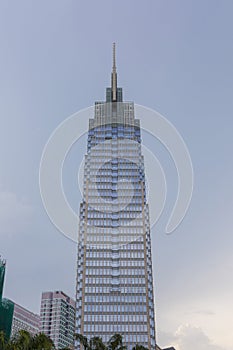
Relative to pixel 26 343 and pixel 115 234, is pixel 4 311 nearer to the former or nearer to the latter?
pixel 115 234

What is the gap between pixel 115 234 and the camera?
121 metres

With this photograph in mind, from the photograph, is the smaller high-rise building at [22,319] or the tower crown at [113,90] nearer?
the tower crown at [113,90]

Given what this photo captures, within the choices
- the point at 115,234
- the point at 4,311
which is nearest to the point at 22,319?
the point at 115,234

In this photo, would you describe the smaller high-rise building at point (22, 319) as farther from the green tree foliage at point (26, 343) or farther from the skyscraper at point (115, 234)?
the green tree foliage at point (26, 343)

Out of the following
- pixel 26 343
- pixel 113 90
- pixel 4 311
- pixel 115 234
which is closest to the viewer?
pixel 26 343

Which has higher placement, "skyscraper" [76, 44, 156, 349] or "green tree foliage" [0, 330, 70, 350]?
"skyscraper" [76, 44, 156, 349]

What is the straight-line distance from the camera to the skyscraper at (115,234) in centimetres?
10556

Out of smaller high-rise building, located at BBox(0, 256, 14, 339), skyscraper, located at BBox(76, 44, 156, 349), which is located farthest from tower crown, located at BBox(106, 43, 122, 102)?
smaller high-rise building, located at BBox(0, 256, 14, 339)

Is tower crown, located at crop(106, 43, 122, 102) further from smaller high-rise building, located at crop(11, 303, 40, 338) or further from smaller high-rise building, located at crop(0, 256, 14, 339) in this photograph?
smaller high-rise building, located at crop(11, 303, 40, 338)

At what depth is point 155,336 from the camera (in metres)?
107

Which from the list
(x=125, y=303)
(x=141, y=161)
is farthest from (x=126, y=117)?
(x=125, y=303)

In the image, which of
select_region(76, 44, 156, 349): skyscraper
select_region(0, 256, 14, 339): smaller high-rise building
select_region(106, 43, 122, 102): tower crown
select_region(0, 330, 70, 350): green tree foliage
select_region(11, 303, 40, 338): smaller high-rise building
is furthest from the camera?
select_region(11, 303, 40, 338): smaller high-rise building

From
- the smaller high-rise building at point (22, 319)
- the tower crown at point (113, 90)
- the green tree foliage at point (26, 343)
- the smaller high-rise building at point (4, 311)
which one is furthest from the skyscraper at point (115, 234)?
the smaller high-rise building at point (22, 319)

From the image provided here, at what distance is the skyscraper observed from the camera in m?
106
